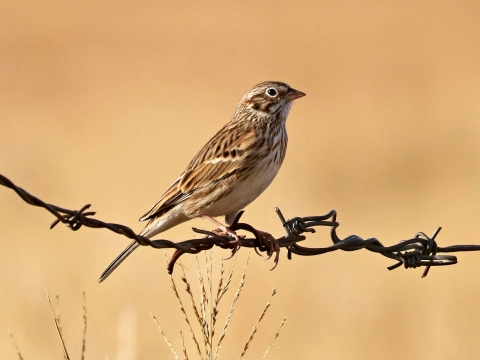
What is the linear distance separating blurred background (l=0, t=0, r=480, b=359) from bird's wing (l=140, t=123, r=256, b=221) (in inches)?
52.8

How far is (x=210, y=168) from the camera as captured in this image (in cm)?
752

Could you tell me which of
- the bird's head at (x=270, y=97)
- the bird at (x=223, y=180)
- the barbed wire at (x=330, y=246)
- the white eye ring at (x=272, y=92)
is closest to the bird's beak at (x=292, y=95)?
the bird's head at (x=270, y=97)

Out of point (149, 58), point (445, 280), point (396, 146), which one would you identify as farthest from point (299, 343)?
point (149, 58)

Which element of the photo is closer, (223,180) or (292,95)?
(223,180)

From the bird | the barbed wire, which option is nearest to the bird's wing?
the bird

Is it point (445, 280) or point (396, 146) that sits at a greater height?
point (396, 146)

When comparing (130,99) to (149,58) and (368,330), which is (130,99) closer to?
(149,58)

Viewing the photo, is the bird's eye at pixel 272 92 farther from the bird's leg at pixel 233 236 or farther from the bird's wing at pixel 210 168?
the bird's leg at pixel 233 236

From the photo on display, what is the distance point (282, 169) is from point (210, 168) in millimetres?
11067

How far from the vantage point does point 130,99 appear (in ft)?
89.8

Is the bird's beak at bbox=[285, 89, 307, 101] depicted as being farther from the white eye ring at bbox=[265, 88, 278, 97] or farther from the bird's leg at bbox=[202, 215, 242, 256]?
the bird's leg at bbox=[202, 215, 242, 256]

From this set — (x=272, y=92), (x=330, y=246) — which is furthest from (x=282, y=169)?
(x=330, y=246)

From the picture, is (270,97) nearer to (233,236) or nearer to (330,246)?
(233,236)

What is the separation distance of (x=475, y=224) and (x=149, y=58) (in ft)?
69.8
